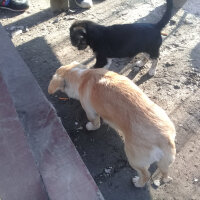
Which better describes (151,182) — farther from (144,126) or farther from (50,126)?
(50,126)

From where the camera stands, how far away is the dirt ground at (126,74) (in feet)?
9.70

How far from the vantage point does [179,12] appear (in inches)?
218

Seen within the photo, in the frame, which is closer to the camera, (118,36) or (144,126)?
(144,126)

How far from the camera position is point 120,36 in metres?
3.71

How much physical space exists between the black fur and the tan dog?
2.99ft

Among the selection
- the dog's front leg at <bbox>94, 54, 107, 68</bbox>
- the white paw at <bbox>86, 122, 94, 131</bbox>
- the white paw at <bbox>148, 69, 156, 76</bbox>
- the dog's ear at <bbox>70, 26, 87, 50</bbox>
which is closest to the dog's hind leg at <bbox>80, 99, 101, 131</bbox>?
the white paw at <bbox>86, 122, 94, 131</bbox>

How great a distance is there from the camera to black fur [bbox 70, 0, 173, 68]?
3686 mm

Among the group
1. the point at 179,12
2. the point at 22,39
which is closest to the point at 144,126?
the point at 22,39

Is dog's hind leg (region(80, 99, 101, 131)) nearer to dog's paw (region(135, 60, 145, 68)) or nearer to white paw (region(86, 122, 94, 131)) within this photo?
white paw (region(86, 122, 94, 131))

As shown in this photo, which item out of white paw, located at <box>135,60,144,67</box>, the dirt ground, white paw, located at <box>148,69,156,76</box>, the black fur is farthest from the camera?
white paw, located at <box>135,60,144,67</box>

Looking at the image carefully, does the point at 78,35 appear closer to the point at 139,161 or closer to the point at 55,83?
the point at 55,83

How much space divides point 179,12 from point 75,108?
138 inches

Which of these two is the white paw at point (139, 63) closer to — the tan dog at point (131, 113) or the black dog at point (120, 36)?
the black dog at point (120, 36)

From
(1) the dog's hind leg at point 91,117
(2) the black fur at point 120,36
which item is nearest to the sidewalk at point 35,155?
(1) the dog's hind leg at point 91,117
